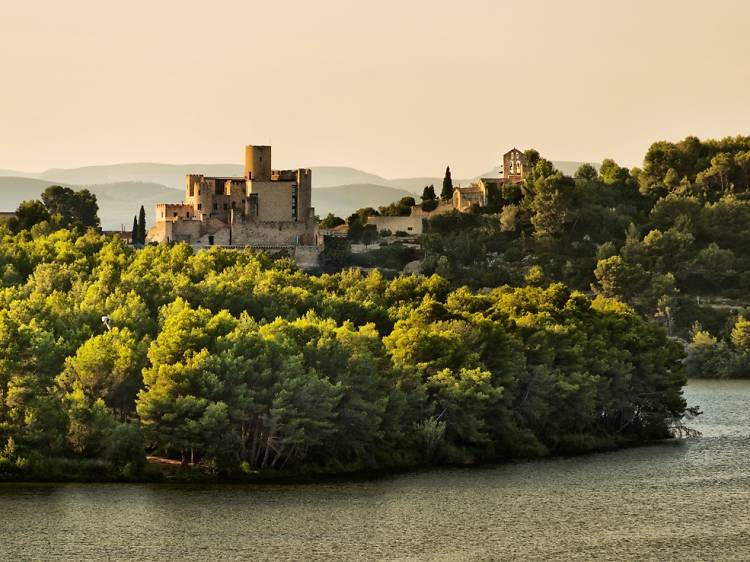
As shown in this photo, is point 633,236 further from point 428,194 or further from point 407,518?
point 407,518

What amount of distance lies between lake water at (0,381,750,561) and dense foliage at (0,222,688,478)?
7.53 feet

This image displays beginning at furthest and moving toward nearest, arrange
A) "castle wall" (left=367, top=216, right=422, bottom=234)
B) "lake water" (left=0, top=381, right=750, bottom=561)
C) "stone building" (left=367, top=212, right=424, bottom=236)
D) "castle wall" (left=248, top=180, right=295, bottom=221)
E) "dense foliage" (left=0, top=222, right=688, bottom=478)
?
"castle wall" (left=367, top=216, right=422, bottom=234)
"stone building" (left=367, top=212, right=424, bottom=236)
"castle wall" (left=248, top=180, right=295, bottom=221)
"dense foliage" (left=0, top=222, right=688, bottom=478)
"lake water" (left=0, top=381, right=750, bottom=561)

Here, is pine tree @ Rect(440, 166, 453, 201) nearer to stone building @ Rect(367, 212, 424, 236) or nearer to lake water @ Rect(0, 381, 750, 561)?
stone building @ Rect(367, 212, 424, 236)

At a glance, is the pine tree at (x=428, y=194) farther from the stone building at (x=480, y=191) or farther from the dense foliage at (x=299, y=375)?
the dense foliage at (x=299, y=375)

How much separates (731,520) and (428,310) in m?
25.2

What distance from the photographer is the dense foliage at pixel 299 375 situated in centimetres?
6838

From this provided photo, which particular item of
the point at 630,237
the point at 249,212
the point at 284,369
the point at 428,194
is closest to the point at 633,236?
the point at 630,237

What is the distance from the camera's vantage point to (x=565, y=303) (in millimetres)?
97500

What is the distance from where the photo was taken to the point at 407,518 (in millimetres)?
64375

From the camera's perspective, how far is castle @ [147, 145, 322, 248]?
15600 centimetres

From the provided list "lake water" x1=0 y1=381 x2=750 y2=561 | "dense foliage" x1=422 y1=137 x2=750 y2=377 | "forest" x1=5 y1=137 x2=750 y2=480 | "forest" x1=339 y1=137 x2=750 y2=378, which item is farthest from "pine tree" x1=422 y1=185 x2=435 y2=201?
"lake water" x1=0 y1=381 x2=750 y2=561

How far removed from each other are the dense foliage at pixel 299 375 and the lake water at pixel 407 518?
7.53 ft

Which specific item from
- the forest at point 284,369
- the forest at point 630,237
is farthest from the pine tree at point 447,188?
the forest at point 284,369

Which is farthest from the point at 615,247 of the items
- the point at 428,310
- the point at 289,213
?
the point at 428,310
